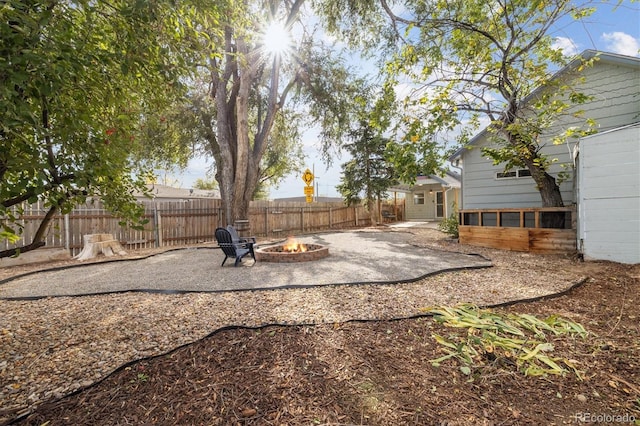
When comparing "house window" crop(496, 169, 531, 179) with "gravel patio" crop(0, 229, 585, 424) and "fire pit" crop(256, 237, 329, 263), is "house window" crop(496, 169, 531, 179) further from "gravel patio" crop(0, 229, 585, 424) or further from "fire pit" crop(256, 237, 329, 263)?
"fire pit" crop(256, 237, 329, 263)

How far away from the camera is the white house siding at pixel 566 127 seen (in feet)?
23.9

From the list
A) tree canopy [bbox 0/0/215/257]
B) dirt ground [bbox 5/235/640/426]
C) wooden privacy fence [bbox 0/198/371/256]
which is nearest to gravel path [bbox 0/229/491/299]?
wooden privacy fence [bbox 0/198/371/256]

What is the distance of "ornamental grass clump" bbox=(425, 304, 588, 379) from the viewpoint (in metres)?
2.15

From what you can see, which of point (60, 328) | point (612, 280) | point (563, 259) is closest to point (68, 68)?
point (60, 328)

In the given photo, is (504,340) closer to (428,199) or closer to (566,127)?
(566,127)

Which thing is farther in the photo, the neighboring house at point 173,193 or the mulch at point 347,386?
the neighboring house at point 173,193

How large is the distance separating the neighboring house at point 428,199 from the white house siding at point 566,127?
8.56 m

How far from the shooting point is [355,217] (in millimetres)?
18922

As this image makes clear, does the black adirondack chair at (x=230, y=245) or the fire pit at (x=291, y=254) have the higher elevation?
the black adirondack chair at (x=230, y=245)

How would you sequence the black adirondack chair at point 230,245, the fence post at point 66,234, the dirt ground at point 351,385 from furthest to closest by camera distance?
the fence post at point 66,234
the black adirondack chair at point 230,245
the dirt ground at point 351,385

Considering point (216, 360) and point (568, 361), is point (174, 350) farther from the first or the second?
point (568, 361)

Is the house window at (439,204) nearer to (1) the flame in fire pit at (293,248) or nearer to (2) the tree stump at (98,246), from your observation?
(1) the flame in fire pit at (293,248)

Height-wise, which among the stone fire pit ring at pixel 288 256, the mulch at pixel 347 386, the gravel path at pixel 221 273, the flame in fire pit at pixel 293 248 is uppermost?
the flame in fire pit at pixel 293 248

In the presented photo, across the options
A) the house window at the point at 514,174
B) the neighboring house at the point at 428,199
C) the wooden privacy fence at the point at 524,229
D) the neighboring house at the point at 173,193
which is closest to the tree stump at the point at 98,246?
the neighboring house at the point at 173,193
